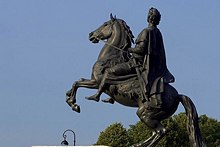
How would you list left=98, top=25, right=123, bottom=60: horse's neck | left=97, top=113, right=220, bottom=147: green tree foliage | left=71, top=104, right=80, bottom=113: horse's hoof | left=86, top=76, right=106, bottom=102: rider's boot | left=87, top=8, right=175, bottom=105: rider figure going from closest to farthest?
left=87, top=8, right=175, bottom=105: rider figure → left=86, top=76, right=106, bottom=102: rider's boot → left=98, top=25, right=123, bottom=60: horse's neck → left=71, top=104, right=80, bottom=113: horse's hoof → left=97, top=113, right=220, bottom=147: green tree foliage

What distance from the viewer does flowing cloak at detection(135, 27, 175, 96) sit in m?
19.2

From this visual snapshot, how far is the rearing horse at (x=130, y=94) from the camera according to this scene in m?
19.2

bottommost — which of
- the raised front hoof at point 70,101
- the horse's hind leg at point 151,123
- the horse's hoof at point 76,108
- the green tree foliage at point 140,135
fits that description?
the horse's hind leg at point 151,123

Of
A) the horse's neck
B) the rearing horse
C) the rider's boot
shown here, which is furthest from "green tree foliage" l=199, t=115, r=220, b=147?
the rider's boot

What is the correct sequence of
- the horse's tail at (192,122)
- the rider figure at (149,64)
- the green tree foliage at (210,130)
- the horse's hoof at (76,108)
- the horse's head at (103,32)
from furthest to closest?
the green tree foliage at (210,130) < the horse's head at (103,32) < the horse's hoof at (76,108) < the horse's tail at (192,122) < the rider figure at (149,64)

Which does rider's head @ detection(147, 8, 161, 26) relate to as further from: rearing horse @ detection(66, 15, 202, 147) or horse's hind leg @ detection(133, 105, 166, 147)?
horse's hind leg @ detection(133, 105, 166, 147)

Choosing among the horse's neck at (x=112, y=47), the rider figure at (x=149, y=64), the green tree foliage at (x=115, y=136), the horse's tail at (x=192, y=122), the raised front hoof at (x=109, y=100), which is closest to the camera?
the rider figure at (x=149, y=64)

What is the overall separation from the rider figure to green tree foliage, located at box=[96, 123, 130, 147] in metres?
36.8

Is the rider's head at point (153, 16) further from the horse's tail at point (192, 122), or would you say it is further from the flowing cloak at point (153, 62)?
the horse's tail at point (192, 122)

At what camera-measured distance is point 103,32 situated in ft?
66.6

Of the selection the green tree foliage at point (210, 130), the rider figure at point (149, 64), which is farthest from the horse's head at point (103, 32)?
the green tree foliage at point (210, 130)

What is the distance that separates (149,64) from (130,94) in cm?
88

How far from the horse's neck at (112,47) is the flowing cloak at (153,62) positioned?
22.5 inches

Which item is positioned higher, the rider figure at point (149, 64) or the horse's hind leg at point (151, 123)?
the rider figure at point (149, 64)
